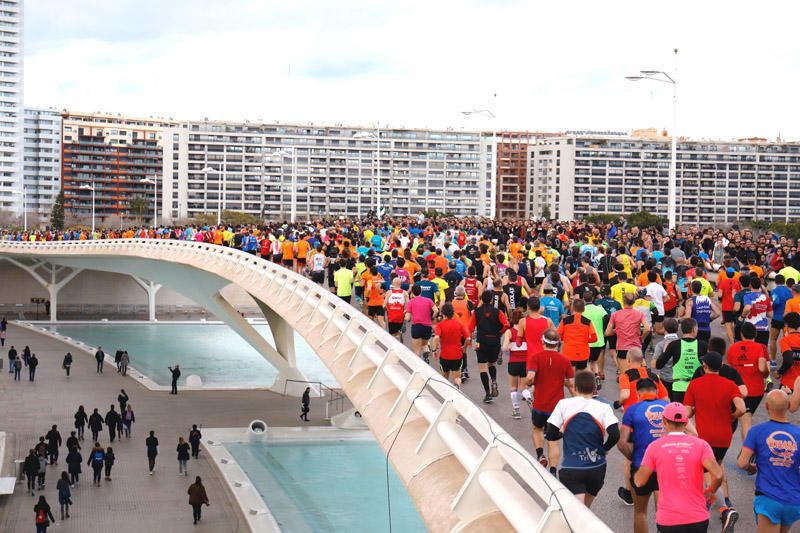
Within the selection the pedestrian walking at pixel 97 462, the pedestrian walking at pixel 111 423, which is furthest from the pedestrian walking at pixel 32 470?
the pedestrian walking at pixel 111 423

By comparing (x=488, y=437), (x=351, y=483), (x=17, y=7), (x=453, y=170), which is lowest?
(x=351, y=483)

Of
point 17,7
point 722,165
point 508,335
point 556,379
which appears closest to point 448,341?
point 508,335

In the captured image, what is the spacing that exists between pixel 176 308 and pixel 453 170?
73496 millimetres

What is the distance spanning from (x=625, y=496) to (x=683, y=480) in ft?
8.52

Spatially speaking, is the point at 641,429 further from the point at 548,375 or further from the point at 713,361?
the point at 548,375

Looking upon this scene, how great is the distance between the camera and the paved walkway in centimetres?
2400

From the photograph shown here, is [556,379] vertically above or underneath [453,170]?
underneath

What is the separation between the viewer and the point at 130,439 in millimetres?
32750

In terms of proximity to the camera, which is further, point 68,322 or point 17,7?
point 17,7

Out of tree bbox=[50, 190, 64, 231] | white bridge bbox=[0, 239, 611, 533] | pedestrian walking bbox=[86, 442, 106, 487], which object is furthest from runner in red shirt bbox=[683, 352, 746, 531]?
tree bbox=[50, 190, 64, 231]

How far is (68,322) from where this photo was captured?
68250 millimetres

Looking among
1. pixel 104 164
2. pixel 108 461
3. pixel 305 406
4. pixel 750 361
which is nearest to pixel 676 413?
pixel 750 361

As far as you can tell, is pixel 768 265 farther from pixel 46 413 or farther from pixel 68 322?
pixel 68 322

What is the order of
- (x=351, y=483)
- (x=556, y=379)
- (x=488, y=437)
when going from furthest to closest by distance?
(x=351, y=483), (x=556, y=379), (x=488, y=437)
